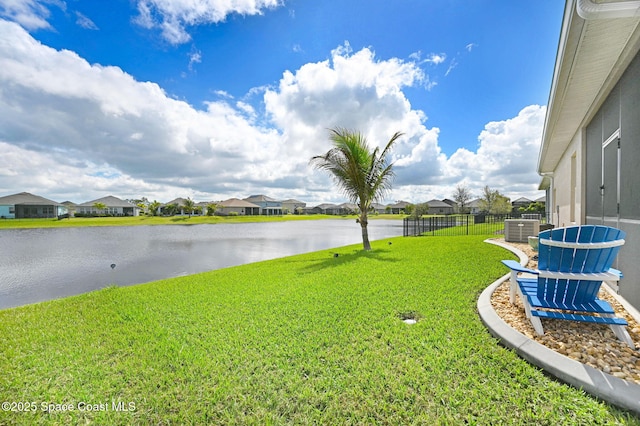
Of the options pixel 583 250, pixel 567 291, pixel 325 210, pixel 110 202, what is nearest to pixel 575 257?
pixel 583 250

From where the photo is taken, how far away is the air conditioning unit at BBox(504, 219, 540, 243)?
36.2 feet

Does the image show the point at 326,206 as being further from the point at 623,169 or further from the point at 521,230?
the point at 623,169

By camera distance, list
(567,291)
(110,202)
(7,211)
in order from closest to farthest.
Result: (567,291) → (7,211) → (110,202)

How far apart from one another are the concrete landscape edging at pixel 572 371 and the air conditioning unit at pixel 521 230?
1021 cm

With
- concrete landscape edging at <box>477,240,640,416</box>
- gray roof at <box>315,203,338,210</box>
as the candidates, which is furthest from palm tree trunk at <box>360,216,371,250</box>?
gray roof at <box>315,203,338,210</box>

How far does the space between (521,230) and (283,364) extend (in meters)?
12.4

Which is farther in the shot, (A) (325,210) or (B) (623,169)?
(A) (325,210)

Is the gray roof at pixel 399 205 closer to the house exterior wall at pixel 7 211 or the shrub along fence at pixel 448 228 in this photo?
the shrub along fence at pixel 448 228

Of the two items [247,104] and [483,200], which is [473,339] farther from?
[483,200]

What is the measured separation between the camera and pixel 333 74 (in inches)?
504

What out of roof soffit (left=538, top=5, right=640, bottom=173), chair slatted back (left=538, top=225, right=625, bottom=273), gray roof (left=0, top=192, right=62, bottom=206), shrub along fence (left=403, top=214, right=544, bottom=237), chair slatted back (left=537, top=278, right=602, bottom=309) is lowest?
shrub along fence (left=403, top=214, right=544, bottom=237)

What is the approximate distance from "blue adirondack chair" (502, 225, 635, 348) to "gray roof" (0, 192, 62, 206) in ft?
246

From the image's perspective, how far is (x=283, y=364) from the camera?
2691 millimetres

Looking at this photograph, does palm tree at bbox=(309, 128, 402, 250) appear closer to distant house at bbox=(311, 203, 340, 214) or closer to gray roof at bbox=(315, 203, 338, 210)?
distant house at bbox=(311, 203, 340, 214)
